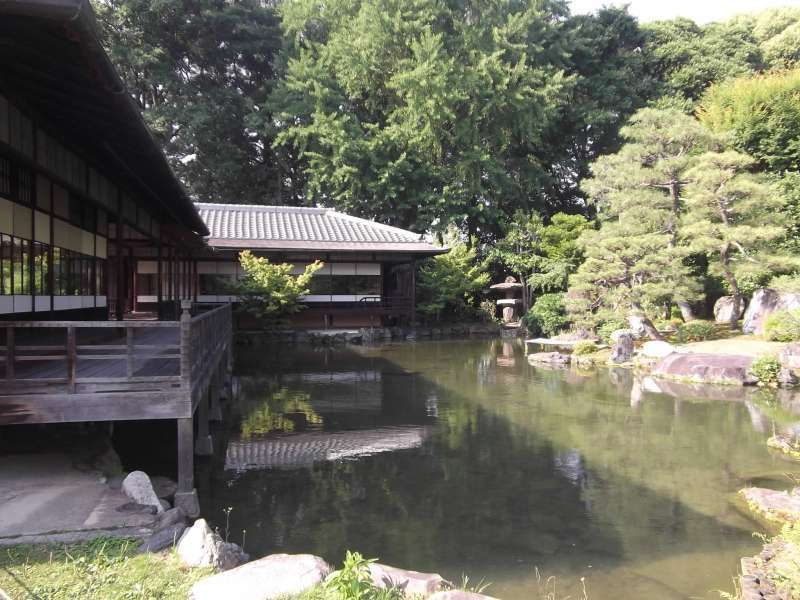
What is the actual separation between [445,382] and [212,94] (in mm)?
20007

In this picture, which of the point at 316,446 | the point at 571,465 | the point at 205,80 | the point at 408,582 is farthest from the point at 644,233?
the point at 205,80

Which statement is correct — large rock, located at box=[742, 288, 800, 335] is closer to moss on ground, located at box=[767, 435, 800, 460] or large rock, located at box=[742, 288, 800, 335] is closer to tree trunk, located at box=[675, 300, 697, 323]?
tree trunk, located at box=[675, 300, 697, 323]

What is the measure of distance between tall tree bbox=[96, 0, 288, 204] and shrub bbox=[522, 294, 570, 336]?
563 inches

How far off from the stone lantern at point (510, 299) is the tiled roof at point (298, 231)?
4.47 m

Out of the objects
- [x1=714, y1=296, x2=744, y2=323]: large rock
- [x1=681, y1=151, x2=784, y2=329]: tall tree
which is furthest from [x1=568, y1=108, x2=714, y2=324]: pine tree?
[x1=714, y1=296, x2=744, y2=323]: large rock

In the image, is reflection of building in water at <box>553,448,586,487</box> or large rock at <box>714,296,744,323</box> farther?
large rock at <box>714,296,744,323</box>

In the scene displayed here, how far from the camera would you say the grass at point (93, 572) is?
353 centimetres

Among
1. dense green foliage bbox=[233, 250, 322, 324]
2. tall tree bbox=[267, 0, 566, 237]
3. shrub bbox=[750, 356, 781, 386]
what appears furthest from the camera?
tall tree bbox=[267, 0, 566, 237]

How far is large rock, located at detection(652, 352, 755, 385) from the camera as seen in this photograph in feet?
42.1

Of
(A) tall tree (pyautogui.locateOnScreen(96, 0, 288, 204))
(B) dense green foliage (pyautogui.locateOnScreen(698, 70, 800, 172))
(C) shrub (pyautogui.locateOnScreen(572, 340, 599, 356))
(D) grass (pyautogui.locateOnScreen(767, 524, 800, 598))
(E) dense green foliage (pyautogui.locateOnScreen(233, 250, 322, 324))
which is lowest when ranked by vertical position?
(D) grass (pyautogui.locateOnScreen(767, 524, 800, 598))

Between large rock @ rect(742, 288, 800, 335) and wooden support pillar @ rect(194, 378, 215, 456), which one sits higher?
large rock @ rect(742, 288, 800, 335)

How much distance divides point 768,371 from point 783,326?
282 centimetres

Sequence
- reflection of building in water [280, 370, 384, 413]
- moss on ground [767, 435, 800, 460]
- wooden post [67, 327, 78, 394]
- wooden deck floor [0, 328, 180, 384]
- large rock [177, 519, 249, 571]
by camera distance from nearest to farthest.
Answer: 1. large rock [177, 519, 249, 571]
2. wooden post [67, 327, 78, 394]
3. wooden deck floor [0, 328, 180, 384]
4. moss on ground [767, 435, 800, 460]
5. reflection of building in water [280, 370, 384, 413]

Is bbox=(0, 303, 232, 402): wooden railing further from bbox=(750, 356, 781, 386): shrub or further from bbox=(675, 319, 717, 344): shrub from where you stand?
bbox=(675, 319, 717, 344): shrub
